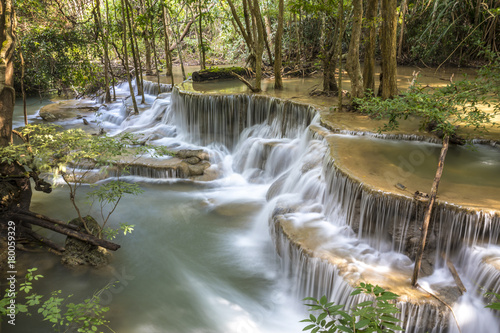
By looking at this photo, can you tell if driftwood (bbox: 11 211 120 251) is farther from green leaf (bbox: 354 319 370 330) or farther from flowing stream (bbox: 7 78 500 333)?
green leaf (bbox: 354 319 370 330)

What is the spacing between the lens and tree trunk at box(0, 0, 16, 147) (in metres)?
5.76

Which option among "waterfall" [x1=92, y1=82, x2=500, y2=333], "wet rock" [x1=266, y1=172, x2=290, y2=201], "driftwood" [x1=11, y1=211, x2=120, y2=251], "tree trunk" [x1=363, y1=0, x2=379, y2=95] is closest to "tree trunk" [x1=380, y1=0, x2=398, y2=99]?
"tree trunk" [x1=363, y1=0, x2=379, y2=95]

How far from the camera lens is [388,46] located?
843 centimetres

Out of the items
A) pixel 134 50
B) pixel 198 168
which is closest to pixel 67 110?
pixel 134 50

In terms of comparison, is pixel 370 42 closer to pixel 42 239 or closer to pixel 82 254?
pixel 82 254

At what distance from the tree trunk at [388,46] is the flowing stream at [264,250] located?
187 centimetres

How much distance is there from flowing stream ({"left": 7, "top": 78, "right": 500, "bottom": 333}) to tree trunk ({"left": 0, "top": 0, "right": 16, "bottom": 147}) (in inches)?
84.1

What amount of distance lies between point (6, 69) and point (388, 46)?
24.6 ft

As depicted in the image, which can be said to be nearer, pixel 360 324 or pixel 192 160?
pixel 360 324

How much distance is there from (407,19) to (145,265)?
49.5 ft

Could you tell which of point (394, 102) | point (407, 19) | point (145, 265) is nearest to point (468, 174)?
point (394, 102)

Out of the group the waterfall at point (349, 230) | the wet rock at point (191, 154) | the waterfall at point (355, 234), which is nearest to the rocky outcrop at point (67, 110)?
the wet rock at point (191, 154)

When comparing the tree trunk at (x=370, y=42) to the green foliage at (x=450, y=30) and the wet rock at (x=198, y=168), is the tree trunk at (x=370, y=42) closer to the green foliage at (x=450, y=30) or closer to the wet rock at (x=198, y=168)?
the wet rock at (x=198, y=168)

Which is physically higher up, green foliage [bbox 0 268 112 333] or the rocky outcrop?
the rocky outcrop
